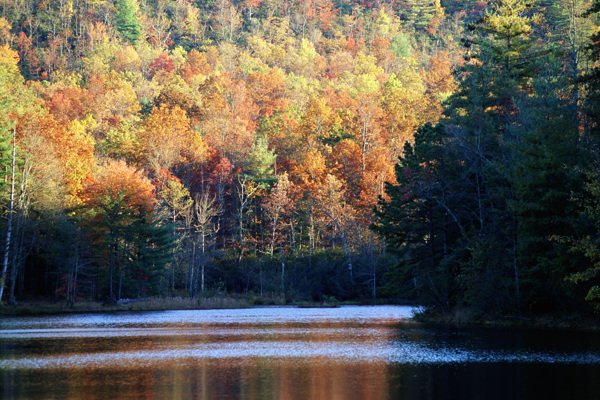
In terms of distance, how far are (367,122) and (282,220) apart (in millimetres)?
14750

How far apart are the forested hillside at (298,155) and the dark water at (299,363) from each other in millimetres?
6906

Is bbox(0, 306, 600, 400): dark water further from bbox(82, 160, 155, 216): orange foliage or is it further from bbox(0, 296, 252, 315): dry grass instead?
bbox(82, 160, 155, 216): orange foliage

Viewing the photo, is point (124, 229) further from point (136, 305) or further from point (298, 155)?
point (298, 155)

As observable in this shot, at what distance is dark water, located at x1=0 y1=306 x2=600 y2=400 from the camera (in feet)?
52.3

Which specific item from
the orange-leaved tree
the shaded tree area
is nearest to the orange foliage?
the orange-leaved tree

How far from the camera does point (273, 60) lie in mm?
112938

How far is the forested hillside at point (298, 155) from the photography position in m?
34.2

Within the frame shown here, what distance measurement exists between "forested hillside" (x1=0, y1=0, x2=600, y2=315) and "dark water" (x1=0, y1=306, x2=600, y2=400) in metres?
6.91

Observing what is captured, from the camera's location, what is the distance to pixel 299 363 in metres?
20.9

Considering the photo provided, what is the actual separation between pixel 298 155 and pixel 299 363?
58.3 m

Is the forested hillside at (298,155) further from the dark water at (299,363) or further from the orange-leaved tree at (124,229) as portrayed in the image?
the dark water at (299,363)

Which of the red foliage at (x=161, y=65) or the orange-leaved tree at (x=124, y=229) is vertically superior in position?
the red foliage at (x=161, y=65)

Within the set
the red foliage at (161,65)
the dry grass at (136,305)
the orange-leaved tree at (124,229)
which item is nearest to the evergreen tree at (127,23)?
the red foliage at (161,65)

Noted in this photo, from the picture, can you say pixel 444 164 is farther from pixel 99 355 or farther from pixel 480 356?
pixel 99 355
